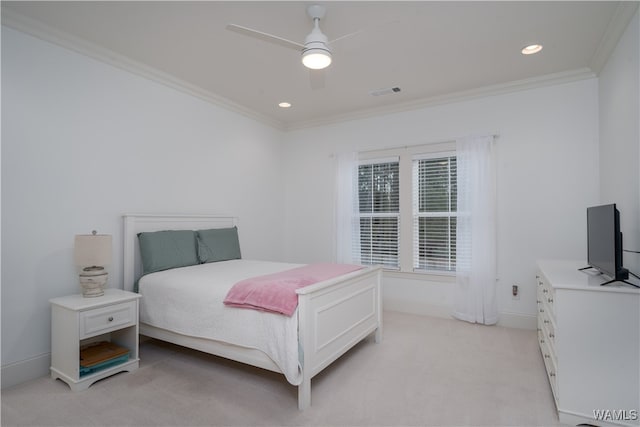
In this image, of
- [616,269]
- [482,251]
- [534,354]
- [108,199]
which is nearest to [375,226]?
[482,251]

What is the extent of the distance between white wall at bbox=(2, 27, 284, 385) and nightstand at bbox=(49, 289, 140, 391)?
234 mm

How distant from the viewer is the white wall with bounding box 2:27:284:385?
99.1 inches

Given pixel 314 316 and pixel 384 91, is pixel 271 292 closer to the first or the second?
pixel 314 316

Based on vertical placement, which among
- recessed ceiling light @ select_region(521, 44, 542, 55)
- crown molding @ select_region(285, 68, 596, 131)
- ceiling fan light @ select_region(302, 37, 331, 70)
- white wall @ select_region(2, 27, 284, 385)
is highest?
recessed ceiling light @ select_region(521, 44, 542, 55)

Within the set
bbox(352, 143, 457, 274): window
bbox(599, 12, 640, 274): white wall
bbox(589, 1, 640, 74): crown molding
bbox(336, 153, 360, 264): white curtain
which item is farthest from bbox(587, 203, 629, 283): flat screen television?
bbox(336, 153, 360, 264): white curtain

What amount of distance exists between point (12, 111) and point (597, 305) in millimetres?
4088

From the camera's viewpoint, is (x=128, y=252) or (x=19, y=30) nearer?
(x=19, y=30)

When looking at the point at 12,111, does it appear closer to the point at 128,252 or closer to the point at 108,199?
the point at 108,199

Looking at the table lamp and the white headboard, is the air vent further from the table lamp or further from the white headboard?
the table lamp

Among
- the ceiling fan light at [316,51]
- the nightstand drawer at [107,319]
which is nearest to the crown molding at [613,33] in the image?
the ceiling fan light at [316,51]

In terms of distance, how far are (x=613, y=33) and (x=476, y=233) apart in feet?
6.87

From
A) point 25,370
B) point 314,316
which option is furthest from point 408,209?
point 25,370

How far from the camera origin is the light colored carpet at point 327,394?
2.07 meters

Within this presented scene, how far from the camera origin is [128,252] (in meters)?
3.18
